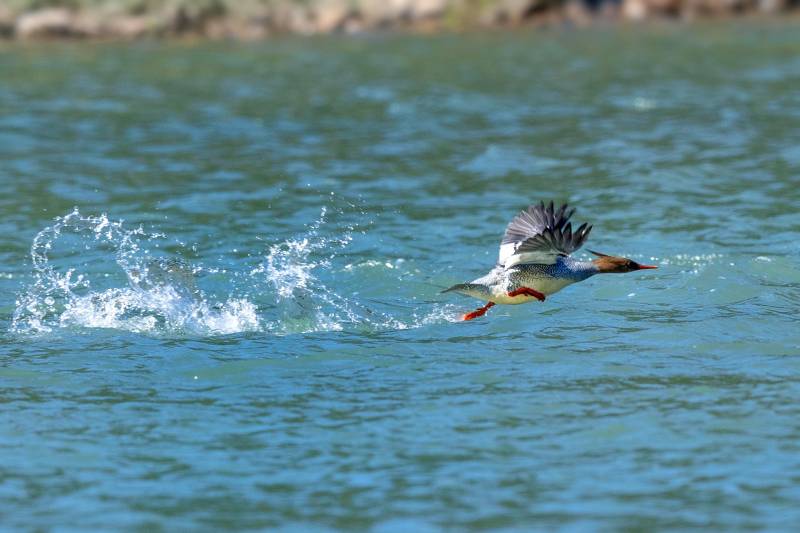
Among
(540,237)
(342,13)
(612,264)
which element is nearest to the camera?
(540,237)

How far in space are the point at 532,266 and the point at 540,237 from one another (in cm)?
51

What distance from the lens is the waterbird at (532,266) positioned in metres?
9.84

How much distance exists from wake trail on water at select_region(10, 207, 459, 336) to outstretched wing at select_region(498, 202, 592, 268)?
3.84 ft

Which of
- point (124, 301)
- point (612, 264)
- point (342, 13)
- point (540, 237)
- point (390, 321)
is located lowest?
point (390, 321)

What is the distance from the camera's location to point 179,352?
33.1ft

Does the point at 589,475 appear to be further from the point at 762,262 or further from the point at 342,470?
the point at 762,262

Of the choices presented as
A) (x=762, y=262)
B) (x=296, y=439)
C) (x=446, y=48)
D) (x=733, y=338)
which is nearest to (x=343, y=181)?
(x=762, y=262)

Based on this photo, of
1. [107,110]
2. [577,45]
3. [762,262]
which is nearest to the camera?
[762,262]

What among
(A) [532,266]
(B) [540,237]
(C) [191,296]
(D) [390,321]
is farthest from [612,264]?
(C) [191,296]

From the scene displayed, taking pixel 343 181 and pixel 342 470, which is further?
pixel 343 181

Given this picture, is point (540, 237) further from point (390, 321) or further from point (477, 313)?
point (390, 321)

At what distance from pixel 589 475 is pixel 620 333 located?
3.07m

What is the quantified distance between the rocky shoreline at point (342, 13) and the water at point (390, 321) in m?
12.7

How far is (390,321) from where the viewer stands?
11.0 meters
